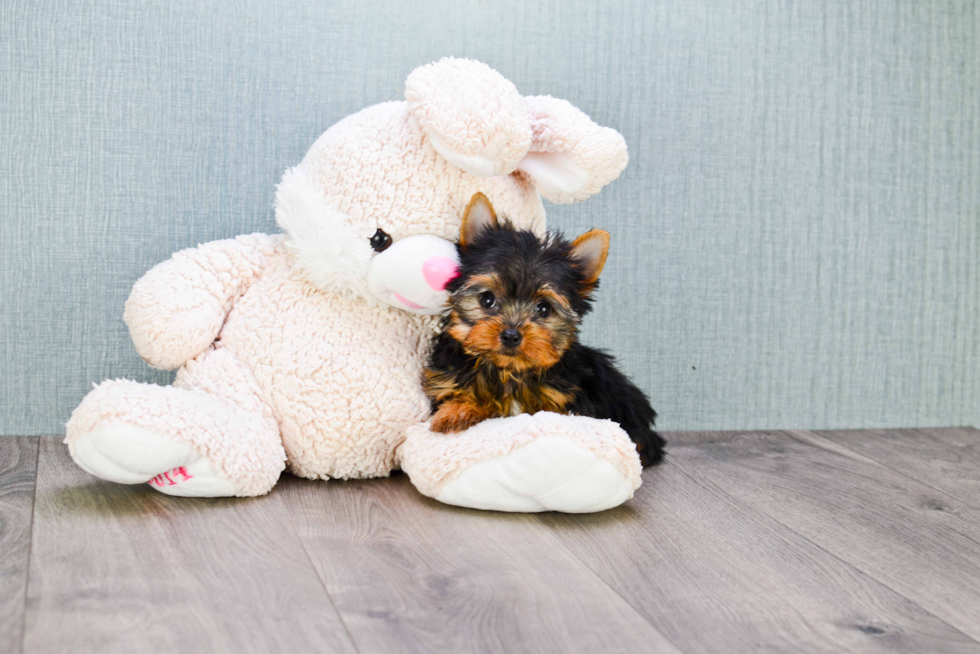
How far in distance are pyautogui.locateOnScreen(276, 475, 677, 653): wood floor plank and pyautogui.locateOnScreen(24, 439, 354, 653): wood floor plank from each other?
43 millimetres

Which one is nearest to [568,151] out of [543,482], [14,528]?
[543,482]

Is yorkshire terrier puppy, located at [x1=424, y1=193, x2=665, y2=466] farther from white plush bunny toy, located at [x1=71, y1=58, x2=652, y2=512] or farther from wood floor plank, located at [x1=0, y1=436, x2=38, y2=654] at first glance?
wood floor plank, located at [x1=0, y1=436, x2=38, y2=654]

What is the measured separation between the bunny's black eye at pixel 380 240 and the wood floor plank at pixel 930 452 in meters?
1.11

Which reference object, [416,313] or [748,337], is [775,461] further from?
[416,313]

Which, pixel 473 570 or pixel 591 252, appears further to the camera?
pixel 591 252

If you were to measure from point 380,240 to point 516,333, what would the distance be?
1.01 feet

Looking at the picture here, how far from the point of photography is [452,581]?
1.08 metres

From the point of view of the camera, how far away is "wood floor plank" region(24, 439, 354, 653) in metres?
0.91

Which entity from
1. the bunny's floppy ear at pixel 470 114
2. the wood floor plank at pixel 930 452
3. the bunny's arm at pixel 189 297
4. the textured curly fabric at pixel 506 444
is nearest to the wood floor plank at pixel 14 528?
the bunny's arm at pixel 189 297

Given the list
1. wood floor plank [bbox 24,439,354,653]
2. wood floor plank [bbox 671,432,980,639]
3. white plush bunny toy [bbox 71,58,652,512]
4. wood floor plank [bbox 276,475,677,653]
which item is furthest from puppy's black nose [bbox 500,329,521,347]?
wood floor plank [bbox 671,432,980,639]

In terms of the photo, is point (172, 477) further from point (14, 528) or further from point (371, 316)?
point (371, 316)

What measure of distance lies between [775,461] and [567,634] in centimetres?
96

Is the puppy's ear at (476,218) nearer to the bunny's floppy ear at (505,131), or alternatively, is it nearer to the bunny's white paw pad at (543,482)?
the bunny's floppy ear at (505,131)

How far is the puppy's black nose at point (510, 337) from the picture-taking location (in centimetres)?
128
